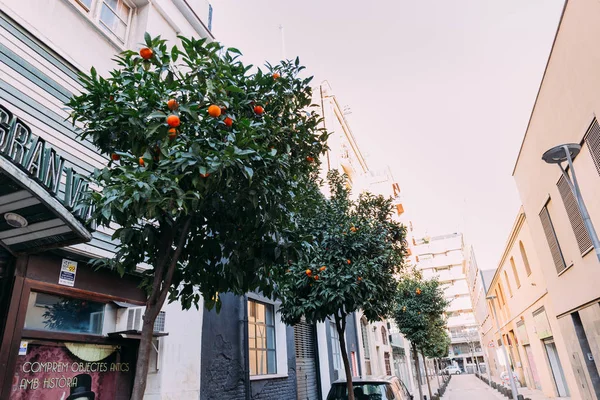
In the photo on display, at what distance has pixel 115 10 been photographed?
25.5 feet

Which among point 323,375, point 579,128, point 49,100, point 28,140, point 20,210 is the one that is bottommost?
point 323,375

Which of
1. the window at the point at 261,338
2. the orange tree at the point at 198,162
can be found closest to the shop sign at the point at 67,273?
the orange tree at the point at 198,162

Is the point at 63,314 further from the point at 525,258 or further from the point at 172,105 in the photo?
the point at 525,258

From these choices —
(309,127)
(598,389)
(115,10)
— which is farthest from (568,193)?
(115,10)

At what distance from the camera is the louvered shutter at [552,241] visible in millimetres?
13500

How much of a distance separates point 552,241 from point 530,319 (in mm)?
12017

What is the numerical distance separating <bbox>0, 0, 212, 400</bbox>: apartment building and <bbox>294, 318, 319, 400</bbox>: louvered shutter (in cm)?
549

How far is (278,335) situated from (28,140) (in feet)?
29.1

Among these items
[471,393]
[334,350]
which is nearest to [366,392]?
[334,350]

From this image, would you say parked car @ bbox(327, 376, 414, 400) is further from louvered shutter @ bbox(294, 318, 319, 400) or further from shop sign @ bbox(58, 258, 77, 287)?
shop sign @ bbox(58, 258, 77, 287)

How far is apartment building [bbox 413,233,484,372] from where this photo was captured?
7881cm

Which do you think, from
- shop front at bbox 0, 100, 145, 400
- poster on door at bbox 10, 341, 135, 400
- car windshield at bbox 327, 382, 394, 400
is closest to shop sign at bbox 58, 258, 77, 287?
shop front at bbox 0, 100, 145, 400

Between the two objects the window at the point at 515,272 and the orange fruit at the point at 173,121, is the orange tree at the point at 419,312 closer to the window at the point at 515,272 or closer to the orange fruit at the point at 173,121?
the window at the point at 515,272

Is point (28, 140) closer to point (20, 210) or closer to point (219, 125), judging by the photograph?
point (20, 210)
